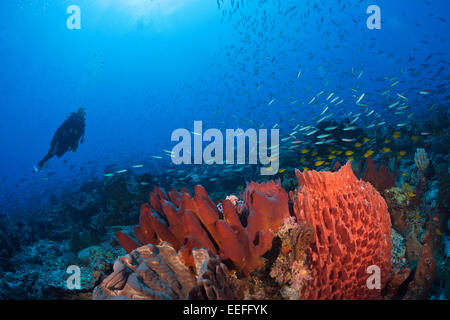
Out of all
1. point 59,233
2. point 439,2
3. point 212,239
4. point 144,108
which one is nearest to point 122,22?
point 144,108

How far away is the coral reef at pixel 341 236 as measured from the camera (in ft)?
7.70

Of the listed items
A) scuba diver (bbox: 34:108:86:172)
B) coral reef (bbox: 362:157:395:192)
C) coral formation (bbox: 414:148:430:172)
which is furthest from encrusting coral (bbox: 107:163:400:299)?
scuba diver (bbox: 34:108:86:172)

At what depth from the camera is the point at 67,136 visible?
10.2 metres

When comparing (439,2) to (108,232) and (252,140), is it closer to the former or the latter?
(252,140)

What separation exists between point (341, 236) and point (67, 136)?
1127 cm

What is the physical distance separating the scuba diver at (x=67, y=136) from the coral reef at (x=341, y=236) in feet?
34.5

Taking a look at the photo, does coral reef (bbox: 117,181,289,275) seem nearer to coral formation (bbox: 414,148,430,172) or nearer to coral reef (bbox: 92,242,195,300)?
coral reef (bbox: 92,242,195,300)

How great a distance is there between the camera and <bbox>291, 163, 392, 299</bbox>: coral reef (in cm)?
235

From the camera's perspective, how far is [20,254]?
24.6 feet

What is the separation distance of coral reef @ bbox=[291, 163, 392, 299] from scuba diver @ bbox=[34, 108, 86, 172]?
34.5ft

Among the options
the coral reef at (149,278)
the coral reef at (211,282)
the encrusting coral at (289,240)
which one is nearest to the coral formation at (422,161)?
the encrusting coral at (289,240)

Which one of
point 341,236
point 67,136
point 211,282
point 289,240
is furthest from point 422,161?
point 67,136

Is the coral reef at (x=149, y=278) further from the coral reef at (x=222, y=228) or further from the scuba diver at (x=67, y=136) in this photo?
the scuba diver at (x=67, y=136)

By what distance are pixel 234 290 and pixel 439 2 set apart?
106 metres
